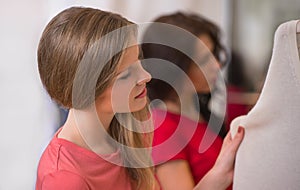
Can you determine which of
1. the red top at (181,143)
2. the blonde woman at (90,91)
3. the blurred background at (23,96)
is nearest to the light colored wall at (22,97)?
the blurred background at (23,96)

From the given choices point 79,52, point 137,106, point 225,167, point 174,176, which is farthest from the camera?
point 174,176

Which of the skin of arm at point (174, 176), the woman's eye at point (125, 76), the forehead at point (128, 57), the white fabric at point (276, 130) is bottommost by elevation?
the skin of arm at point (174, 176)

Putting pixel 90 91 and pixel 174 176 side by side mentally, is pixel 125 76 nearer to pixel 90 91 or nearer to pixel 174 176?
pixel 90 91

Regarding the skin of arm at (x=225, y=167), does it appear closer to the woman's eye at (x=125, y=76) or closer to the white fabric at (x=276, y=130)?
the white fabric at (x=276, y=130)

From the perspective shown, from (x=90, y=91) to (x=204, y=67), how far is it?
24.1 inches

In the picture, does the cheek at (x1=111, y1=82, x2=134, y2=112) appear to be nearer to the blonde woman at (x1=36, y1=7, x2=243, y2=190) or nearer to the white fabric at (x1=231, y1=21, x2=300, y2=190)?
the blonde woman at (x1=36, y1=7, x2=243, y2=190)

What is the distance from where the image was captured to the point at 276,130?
0.82 metres

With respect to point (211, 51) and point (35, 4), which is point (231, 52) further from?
point (35, 4)

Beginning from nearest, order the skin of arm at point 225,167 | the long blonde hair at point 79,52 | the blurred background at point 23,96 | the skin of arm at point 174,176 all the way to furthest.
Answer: the long blonde hair at point 79,52 → the skin of arm at point 225,167 → the skin of arm at point 174,176 → the blurred background at point 23,96

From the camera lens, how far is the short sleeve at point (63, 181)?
725 mm

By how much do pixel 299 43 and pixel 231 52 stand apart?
1782 mm

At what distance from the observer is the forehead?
2.47ft

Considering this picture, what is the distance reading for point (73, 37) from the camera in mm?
726

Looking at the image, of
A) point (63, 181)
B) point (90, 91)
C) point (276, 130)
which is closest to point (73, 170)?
point (63, 181)
